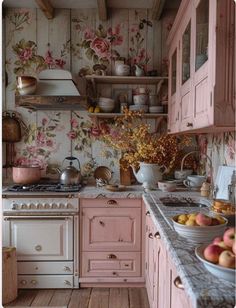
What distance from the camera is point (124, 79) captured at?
119 inches

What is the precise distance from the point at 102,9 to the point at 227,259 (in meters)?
2.60

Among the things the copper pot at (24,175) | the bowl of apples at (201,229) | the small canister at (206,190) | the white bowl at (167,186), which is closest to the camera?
the bowl of apples at (201,229)

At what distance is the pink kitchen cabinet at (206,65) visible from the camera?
1.44 meters

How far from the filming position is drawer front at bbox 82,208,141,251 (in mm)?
2592

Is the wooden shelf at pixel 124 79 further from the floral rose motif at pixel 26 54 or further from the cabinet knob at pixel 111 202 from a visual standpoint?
the cabinet knob at pixel 111 202

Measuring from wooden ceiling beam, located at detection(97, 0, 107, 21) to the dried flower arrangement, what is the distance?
96 centimetres

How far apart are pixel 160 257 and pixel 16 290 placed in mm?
1391

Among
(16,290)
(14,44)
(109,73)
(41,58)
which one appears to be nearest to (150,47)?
(109,73)

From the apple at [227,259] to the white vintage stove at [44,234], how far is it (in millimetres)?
1707

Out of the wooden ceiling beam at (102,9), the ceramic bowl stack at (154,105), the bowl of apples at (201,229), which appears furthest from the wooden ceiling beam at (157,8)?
the bowl of apples at (201,229)

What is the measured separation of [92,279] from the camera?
104 inches

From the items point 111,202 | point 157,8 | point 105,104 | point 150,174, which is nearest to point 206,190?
point 150,174

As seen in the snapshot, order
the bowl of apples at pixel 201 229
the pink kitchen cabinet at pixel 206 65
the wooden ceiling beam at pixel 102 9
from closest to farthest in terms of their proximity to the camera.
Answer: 1. the bowl of apples at pixel 201 229
2. the pink kitchen cabinet at pixel 206 65
3. the wooden ceiling beam at pixel 102 9

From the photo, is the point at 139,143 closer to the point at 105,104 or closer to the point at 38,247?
the point at 105,104
